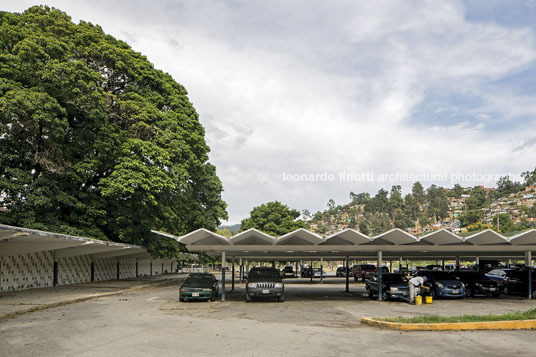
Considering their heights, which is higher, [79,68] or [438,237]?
[79,68]

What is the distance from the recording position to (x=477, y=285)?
941 inches

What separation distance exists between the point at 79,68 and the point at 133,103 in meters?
4.65

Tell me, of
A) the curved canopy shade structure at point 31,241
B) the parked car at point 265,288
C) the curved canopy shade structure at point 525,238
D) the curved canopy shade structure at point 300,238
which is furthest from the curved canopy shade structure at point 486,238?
the curved canopy shade structure at point 31,241

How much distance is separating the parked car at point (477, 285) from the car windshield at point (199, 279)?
44.5ft

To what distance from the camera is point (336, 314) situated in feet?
53.1

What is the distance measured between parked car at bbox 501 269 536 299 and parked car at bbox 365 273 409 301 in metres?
7.07

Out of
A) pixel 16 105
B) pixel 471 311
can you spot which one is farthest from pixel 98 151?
pixel 471 311

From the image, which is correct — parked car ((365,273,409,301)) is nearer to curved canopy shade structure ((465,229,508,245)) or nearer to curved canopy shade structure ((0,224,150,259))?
curved canopy shade structure ((465,229,508,245))

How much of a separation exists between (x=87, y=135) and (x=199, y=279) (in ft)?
40.9

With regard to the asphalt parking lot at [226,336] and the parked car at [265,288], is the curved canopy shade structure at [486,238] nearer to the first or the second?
the asphalt parking lot at [226,336]

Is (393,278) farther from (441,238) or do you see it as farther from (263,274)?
(263,274)

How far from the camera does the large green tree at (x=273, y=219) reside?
2405 inches

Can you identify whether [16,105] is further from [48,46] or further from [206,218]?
[206,218]

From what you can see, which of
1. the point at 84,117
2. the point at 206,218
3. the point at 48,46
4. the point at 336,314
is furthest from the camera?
the point at 206,218
